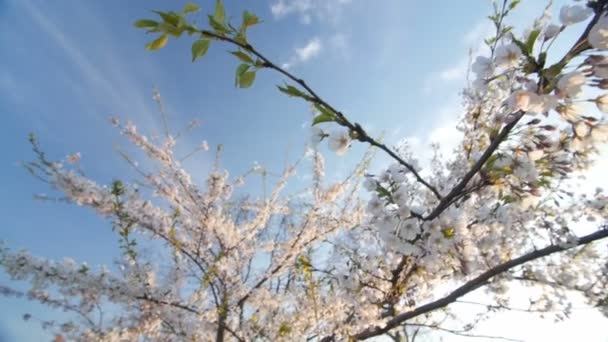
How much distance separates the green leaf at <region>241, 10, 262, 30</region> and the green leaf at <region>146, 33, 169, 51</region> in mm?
212

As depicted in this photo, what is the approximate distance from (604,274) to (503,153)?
2.41m

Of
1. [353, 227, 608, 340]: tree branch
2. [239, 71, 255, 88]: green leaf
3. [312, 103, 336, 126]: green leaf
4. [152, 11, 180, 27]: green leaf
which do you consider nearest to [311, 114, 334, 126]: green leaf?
[312, 103, 336, 126]: green leaf

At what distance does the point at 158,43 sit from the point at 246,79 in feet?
0.83

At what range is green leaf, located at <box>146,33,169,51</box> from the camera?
92 cm

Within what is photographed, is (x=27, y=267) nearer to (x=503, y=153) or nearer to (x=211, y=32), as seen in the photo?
(x=211, y=32)

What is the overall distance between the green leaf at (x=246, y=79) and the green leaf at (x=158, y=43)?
224 mm

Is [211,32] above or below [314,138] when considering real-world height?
below

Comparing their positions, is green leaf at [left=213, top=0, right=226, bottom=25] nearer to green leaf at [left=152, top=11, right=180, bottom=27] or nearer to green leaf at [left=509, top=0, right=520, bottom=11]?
green leaf at [left=152, top=11, right=180, bottom=27]

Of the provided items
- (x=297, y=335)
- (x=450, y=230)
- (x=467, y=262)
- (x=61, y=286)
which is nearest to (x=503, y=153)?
(x=450, y=230)

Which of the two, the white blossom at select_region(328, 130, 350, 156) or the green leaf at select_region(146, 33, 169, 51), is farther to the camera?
the white blossom at select_region(328, 130, 350, 156)

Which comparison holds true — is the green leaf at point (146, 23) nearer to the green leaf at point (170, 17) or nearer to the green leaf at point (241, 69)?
the green leaf at point (170, 17)

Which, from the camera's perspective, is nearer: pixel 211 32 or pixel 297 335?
pixel 211 32

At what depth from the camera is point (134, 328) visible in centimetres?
545

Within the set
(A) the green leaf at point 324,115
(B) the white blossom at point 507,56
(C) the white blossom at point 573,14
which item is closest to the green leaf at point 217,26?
(A) the green leaf at point 324,115
